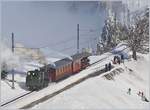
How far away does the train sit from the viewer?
133 ft

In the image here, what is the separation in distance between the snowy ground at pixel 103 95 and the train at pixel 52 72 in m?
2.95

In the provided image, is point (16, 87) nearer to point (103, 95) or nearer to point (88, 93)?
point (88, 93)

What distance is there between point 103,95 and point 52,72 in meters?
6.60

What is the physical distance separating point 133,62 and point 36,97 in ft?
95.2

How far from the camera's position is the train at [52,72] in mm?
40406

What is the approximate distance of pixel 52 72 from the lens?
43.2 meters

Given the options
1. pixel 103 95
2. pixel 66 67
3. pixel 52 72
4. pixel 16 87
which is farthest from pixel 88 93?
pixel 16 87

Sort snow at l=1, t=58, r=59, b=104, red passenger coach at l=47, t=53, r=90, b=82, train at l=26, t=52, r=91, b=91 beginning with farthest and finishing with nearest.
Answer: red passenger coach at l=47, t=53, r=90, b=82, train at l=26, t=52, r=91, b=91, snow at l=1, t=58, r=59, b=104

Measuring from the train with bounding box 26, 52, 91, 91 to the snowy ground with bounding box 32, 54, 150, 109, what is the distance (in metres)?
2.95

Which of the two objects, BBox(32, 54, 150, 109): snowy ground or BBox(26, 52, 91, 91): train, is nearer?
BBox(32, 54, 150, 109): snowy ground

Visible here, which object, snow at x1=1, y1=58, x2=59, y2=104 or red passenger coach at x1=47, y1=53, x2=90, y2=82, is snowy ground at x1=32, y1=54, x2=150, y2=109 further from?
snow at x1=1, y1=58, x2=59, y2=104

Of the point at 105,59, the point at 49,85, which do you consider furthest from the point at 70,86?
the point at 105,59

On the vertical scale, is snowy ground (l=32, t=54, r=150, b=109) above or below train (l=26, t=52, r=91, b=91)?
below

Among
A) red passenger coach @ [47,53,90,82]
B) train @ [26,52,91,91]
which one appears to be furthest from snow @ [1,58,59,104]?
red passenger coach @ [47,53,90,82]
